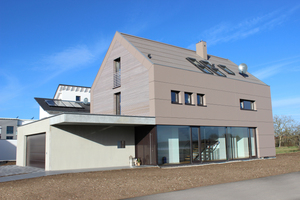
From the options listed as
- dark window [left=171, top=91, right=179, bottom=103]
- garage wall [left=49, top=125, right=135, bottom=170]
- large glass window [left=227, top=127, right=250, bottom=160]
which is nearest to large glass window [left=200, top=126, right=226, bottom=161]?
large glass window [left=227, top=127, right=250, bottom=160]

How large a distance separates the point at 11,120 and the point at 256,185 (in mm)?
40121

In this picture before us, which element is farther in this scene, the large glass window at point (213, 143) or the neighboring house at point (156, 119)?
the large glass window at point (213, 143)

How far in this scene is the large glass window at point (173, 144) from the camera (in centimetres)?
1467

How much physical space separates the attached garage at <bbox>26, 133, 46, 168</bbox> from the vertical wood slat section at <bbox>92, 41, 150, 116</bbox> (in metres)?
4.73

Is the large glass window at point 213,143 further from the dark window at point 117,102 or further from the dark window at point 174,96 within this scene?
the dark window at point 117,102

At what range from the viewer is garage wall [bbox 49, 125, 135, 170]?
13.7 metres

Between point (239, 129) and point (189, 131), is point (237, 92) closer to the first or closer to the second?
point (239, 129)

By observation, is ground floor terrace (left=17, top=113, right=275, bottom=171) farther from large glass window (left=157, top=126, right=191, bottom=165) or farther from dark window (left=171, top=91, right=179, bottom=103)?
dark window (left=171, top=91, right=179, bottom=103)

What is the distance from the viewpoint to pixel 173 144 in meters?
15.2

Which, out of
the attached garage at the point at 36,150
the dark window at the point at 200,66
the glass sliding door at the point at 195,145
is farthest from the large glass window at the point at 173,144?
the attached garage at the point at 36,150

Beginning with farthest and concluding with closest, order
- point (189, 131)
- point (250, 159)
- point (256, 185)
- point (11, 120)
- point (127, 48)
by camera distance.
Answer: point (11, 120), point (250, 159), point (127, 48), point (189, 131), point (256, 185)

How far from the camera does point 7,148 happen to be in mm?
27688

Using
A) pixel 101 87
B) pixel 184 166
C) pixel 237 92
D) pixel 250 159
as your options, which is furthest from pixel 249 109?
pixel 101 87

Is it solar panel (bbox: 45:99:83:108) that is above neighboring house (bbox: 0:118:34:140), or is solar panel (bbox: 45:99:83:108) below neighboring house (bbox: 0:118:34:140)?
above
